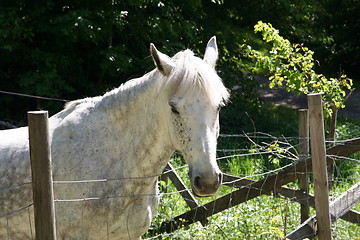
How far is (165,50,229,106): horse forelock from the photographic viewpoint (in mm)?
3342

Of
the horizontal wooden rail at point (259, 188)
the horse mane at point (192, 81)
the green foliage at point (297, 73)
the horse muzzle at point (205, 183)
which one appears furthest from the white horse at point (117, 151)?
the green foliage at point (297, 73)

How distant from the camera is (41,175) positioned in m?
2.55

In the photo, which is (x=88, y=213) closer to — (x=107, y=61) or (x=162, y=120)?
(x=162, y=120)

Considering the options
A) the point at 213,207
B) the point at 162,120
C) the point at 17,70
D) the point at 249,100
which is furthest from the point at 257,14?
the point at 162,120

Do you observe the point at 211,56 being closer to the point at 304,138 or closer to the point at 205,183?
the point at 205,183

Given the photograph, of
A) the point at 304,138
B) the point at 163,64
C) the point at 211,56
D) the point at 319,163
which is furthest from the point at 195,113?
the point at 304,138

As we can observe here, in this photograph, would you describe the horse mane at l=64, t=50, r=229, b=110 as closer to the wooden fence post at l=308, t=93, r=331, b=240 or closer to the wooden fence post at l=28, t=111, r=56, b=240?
the wooden fence post at l=308, t=93, r=331, b=240

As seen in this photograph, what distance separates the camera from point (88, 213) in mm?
3539

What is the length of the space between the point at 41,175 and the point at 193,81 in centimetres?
121

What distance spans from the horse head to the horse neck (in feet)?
0.46

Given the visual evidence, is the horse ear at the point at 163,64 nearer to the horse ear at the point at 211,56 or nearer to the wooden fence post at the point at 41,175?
the horse ear at the point at 211,56

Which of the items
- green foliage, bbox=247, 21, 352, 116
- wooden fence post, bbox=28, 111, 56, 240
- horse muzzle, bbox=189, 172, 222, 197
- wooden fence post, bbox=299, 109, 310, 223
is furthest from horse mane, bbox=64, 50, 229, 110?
green foliage, bbox=247, 21, 352, 116

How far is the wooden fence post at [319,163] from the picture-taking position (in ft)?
12.1

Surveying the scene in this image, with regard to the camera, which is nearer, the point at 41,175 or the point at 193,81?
the point at 41,175
